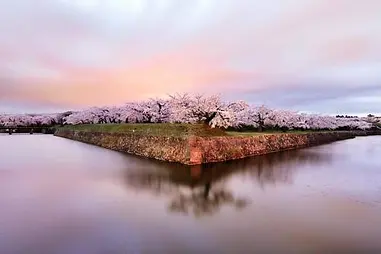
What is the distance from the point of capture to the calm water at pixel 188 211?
4.64m

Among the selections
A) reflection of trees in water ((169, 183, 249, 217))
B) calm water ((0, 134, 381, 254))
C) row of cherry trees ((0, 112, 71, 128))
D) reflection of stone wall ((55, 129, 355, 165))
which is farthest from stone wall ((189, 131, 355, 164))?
row of cherry trees ((0, 112, 71, 128))

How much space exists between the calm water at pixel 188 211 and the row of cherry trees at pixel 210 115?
896cm

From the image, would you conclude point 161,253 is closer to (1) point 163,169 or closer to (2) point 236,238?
(2) point 236,238

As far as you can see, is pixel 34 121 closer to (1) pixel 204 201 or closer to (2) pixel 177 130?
(2) pixel 177 130

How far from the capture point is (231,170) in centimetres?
1123

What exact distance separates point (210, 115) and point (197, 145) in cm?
724

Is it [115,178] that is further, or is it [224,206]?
[115,178]

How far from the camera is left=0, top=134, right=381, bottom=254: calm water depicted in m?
4.64

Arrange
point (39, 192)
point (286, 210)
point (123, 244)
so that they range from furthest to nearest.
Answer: point (39, 192)
point (286, 210)
point (123, 244)

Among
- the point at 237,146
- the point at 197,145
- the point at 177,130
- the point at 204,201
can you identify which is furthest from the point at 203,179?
the point at 237,146

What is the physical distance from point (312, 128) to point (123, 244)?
34709 mm

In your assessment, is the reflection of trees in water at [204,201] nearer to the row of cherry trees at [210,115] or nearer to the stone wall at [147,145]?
the stone wall at [147,145]

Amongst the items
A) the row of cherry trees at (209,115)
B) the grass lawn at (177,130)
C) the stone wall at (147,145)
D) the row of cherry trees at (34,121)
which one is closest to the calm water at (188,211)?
the stone wall at (147,145)

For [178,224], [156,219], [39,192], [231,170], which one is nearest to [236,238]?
[178,224]
